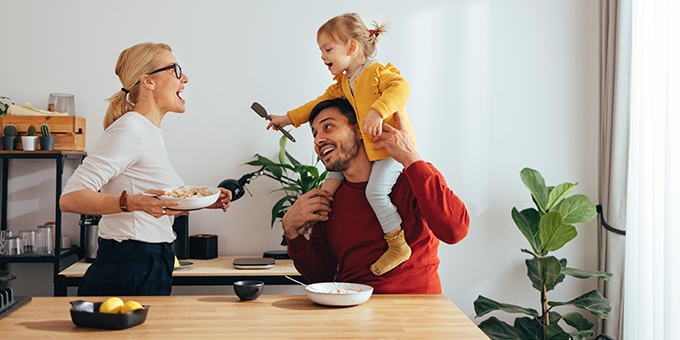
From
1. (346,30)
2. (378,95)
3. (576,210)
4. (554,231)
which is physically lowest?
(554,231)

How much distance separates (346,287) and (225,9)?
7.62 ft

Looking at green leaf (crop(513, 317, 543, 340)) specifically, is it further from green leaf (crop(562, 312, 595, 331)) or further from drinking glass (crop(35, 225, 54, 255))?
drinking glass (crop(35, 225, 54, 255))

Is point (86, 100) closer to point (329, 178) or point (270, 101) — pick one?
point (270, 101)

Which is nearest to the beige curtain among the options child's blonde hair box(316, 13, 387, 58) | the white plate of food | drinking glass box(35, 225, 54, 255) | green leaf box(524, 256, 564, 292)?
green leaf box(524, 256, 564, 292)

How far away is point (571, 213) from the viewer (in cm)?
357

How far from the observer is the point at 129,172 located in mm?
2449

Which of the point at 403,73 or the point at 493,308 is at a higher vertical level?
the point at 403,73

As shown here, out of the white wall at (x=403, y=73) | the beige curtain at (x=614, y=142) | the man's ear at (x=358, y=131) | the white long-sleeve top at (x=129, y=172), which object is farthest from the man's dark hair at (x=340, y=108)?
the beige curtain at (x=614, y=142)

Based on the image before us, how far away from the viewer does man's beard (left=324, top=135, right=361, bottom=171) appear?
250 cm

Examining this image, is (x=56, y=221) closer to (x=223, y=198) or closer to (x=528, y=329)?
(x=223, y=198)

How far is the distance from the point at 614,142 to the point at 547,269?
856 millimetres

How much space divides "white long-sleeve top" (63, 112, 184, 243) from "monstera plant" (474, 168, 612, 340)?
183 cm

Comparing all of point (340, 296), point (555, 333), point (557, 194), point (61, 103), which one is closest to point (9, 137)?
point (61, 103)

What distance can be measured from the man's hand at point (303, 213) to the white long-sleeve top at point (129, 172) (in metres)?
0.47
